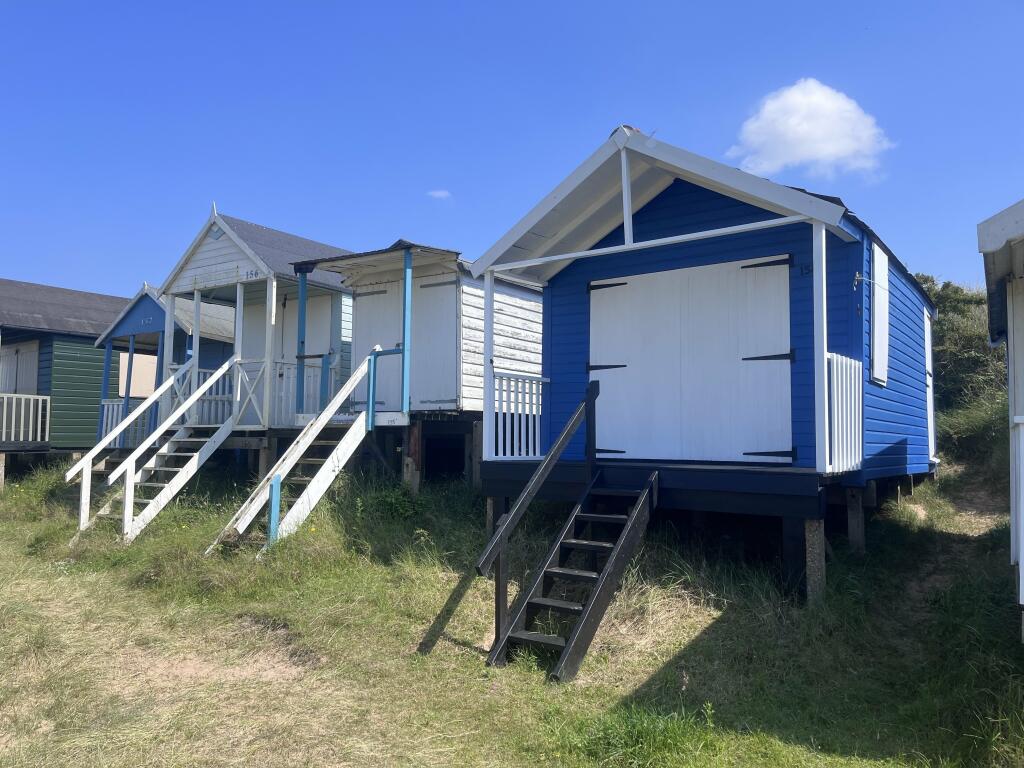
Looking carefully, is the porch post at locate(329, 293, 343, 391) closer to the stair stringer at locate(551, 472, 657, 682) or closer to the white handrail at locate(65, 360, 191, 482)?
the white handrail at locate(65, 360, 191, 482)

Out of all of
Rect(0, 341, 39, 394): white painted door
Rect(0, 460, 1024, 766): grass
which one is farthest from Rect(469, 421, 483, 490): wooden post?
Rect(0, 341, 39, 394): white painted door

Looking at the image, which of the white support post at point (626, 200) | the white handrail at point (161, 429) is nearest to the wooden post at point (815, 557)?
the white support post at point (626, 200)

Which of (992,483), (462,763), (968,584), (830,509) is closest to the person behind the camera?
(462,763)

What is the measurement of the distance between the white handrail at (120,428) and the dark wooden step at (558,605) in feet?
22.2

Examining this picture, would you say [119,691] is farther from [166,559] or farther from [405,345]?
[405,345]

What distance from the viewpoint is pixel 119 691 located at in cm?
568

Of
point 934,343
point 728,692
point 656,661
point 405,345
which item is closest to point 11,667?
point 656,661

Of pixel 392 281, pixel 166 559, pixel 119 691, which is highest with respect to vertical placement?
pixel 392 281

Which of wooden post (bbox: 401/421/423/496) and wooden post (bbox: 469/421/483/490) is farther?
wooden post (bbox: 469/421/483/490)

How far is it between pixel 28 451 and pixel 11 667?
1160cm

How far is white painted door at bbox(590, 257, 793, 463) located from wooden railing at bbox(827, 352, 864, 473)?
588 millimetres

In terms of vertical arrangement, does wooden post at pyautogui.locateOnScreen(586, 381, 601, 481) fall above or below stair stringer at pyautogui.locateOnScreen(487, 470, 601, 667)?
above

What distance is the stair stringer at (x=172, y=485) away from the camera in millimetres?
9688

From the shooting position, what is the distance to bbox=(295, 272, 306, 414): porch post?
39.3 ft
